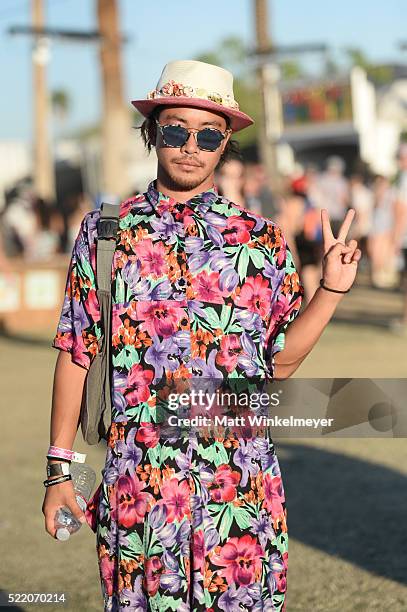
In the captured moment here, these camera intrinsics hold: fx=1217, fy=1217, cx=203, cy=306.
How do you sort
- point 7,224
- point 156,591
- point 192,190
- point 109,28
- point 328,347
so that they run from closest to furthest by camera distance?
1. point 156,591
2. point 192,190
3. point 328,347
4. point 7,224
5. point 109,28

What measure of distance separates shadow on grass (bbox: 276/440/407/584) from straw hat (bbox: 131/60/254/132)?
273cm

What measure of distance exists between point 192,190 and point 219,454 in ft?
2.09

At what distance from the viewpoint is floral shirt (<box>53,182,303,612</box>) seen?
2.76 meters

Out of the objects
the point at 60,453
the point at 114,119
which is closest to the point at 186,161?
the point at 60,453

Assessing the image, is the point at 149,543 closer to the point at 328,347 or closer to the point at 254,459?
the point at 254,459

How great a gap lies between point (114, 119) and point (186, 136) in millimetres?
22067

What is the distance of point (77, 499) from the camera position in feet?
9.61

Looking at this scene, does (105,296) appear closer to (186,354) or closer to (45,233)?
(186,354)

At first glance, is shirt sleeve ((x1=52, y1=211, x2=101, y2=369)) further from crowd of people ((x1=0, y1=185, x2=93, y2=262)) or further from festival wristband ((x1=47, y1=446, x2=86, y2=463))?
crowd of people ((x1=0, y1=185, x2=93, y2=262))

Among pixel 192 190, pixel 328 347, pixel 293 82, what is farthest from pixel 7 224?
pixel 192 190

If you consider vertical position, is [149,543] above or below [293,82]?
below

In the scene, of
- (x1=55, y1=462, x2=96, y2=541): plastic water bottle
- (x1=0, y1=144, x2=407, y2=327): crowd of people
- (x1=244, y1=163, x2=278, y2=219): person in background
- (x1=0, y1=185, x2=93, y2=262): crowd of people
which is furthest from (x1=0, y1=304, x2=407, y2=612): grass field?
(x1=0, y1=185, x2=93, y2=262): crowd of people

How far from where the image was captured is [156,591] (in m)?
2.75

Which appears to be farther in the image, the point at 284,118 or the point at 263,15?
the point at 284,118
